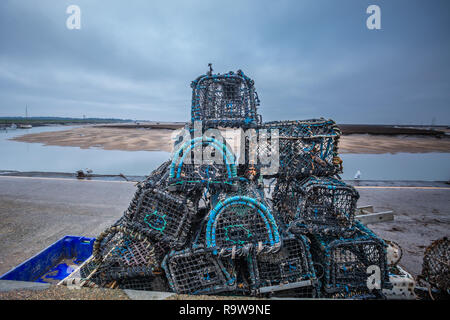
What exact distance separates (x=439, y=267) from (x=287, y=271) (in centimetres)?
200

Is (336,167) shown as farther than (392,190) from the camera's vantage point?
No

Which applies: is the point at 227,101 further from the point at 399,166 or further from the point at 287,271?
the point at 399,166

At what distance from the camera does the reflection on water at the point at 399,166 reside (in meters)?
10.4

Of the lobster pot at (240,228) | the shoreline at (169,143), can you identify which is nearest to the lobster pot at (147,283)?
the lobster pot at (240,228)

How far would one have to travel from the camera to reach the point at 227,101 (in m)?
3.53

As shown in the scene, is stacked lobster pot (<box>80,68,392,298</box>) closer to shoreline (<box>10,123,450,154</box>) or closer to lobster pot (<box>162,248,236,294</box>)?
lobster pot (<box>162,248,236,294</box>)

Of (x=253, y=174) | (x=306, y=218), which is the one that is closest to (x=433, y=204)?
(x=306, y=218)

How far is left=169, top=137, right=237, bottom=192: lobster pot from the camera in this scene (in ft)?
8.46

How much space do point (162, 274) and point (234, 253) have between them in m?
0.89

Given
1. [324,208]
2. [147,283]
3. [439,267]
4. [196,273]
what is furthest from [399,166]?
[147,283]

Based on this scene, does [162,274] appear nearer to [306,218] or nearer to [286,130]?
[306,218]

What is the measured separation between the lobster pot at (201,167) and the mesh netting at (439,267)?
2.64m

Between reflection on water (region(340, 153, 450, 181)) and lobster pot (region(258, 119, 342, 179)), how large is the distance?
26.4ft
